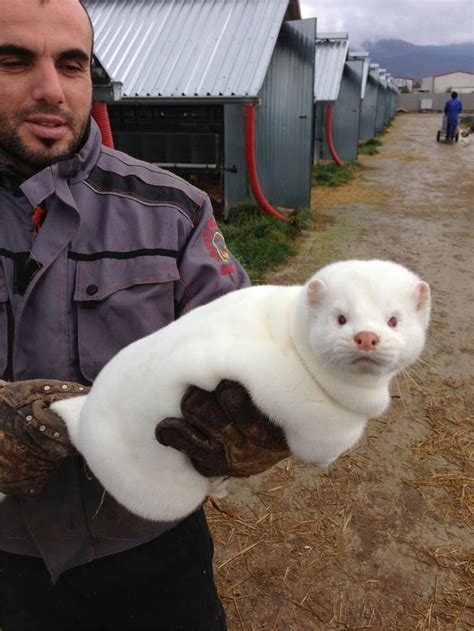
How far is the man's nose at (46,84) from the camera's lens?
220cm

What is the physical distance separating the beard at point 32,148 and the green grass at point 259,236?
6.04m

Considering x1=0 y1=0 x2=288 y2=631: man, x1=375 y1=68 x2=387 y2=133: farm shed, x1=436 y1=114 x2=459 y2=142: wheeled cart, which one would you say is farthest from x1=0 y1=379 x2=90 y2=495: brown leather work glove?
x1=375 y1=68 x2=387 y2=133: farm shed

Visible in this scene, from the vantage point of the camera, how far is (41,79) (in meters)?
2.20

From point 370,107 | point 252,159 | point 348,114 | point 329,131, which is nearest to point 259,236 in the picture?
point 252,159

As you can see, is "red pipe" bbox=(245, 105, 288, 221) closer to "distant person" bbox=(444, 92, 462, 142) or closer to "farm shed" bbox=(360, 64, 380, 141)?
"distant person" bbox=(444, 92, 462, 142)

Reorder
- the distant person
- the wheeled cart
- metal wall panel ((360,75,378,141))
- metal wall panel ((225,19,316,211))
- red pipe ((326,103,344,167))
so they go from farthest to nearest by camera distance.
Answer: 1. the wheeled cart
2. metal wall panel ((360,75,378,141))
3. the distant person
4. red pipe ((326,103,344,167))
5. metal wall panel ((225,19,316,211))

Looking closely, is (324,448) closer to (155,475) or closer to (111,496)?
(155,475)

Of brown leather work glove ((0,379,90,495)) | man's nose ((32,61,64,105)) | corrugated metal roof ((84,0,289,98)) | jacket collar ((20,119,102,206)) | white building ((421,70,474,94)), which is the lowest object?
brown leather work glove ((0,379,90,495))

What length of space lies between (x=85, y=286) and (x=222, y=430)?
0.93m

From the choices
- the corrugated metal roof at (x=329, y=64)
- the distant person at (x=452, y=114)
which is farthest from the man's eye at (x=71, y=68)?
the distant person at (x=452, y=114)

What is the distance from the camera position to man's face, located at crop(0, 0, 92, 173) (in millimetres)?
2107

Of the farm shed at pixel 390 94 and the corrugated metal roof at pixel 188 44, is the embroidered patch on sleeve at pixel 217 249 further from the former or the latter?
the farm shed at pixel 390 94

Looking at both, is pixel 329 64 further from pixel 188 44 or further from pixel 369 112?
pixel 369 112

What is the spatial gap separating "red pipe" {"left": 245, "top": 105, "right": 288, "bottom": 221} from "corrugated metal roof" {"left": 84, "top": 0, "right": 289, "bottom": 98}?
2.07 feet
